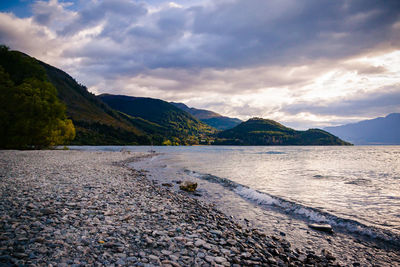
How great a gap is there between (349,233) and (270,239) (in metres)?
5.35

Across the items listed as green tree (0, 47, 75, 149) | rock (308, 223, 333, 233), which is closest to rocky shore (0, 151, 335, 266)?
rock (308, 223, 333, 233)

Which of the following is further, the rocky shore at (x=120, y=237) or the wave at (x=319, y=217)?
the wave at (x=319, y=217)

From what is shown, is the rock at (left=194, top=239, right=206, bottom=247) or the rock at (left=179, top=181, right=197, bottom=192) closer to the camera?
the rock at (left=194, top=239, right=206, bottom=247)

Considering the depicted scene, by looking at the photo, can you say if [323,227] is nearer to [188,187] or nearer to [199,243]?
[199,243]

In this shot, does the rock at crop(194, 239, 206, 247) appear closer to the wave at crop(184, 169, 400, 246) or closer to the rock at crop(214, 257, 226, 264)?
the rock at crop(214, 257, 226, 264)

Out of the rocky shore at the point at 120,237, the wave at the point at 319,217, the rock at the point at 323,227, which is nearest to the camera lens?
the rocky shore at the point at 120,237

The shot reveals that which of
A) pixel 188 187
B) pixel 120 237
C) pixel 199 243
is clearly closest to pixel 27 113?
pixel 188 187

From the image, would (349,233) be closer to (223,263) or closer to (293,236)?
(293,236)

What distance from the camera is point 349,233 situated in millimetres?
10938

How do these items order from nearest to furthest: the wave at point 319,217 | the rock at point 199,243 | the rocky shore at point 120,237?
the rocky shore at point 120,237 < the rock at point 199,243 < the wave at point 319,217

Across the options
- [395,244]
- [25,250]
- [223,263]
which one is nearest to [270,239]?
[223,263]

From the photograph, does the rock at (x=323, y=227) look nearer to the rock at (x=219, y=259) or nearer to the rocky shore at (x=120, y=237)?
the rocky shore at (x=120, y=237)

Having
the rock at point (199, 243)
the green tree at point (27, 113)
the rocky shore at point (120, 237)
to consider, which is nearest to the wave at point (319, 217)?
the rocky shore at point (120, 237)

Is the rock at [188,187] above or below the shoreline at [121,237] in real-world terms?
below
